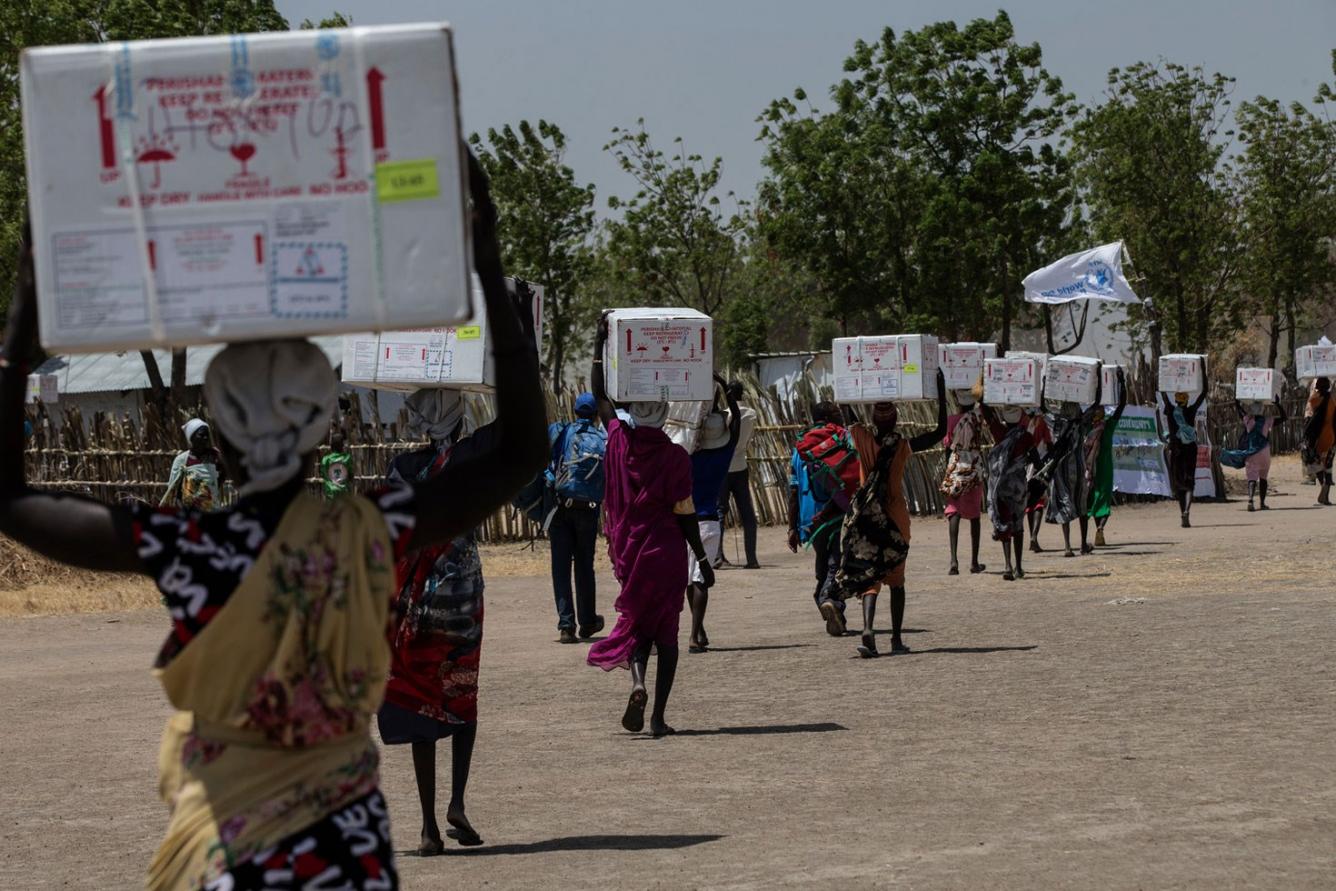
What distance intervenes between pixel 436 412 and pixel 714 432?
7.51 metres

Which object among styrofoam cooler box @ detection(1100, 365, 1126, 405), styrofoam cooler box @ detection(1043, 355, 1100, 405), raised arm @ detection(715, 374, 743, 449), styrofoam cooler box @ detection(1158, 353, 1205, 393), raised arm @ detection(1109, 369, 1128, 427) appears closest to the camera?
raised arm @ detection(715, 374, 743, 449)

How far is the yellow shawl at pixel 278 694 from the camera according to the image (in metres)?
3.07

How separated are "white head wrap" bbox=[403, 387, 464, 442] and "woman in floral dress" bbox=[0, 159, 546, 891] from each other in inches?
204

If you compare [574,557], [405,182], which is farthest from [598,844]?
[574,557]

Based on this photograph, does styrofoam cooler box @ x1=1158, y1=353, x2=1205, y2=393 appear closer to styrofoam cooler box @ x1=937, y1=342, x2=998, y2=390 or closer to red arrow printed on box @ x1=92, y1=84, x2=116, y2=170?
styrofoam cooler box @ x1=937, y1=342, x2=998, y2=390

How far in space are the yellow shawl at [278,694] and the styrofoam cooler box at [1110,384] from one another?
755 inches

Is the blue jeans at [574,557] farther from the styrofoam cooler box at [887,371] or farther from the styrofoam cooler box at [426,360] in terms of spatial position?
the styrofoam cooler box at [426,360]

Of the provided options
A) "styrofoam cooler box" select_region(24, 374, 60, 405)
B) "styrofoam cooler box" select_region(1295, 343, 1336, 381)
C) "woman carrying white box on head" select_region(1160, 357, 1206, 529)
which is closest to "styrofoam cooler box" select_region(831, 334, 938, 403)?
"woman carrying white box on head" select_region(1160, 357, 1206, 529)

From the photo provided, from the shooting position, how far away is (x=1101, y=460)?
832 inches

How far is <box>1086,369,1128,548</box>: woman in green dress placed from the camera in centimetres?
2117

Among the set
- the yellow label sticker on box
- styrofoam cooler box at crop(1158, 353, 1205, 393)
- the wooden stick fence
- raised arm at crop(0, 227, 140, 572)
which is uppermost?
the yellow label sticker on box

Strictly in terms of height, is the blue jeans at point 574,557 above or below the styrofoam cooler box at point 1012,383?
below

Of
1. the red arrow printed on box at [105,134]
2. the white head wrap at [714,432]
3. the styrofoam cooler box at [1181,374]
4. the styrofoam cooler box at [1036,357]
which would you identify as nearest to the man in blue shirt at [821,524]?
the white head wrap at [714,432]

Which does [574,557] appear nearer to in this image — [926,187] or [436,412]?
[436,412]
